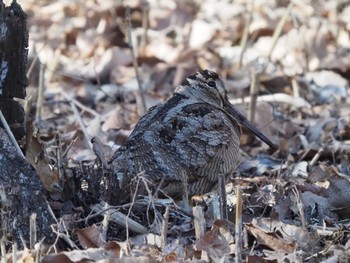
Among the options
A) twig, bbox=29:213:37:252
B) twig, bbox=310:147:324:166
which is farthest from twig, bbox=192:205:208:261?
twig, bbox=310:147:324:166

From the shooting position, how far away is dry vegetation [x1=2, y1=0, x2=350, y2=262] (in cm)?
373

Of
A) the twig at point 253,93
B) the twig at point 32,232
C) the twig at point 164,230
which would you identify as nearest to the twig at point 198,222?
the twig at point 164,230

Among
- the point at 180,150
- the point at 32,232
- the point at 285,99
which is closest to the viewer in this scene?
the point at 32,232

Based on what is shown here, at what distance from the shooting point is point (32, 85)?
26.6 ft

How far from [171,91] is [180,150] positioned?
3738mm

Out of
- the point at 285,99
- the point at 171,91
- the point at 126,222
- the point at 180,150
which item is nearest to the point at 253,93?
the point at 285,99

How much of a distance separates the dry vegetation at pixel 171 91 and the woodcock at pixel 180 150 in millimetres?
180

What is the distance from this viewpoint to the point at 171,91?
26.6ft

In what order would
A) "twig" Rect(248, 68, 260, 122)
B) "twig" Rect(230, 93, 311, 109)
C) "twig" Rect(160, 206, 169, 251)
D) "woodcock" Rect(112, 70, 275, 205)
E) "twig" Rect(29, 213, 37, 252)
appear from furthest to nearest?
1. "twig" Rect(230, 93, 311, 109)
2. "twig" Rect(248, 68, 260, 122)
3. "woodcock" Rect(112, 70, 275, 205)
4. "twig" Rect(160, 206, 169, 251)
5. "twig" Rect(29, 213, 37, 252)

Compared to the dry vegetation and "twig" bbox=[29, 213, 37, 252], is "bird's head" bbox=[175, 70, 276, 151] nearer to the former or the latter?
the dry vegetation

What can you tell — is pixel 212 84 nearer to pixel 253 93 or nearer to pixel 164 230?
pixel 253 93

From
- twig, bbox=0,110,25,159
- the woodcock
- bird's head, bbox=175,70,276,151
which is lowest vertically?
the woodcock

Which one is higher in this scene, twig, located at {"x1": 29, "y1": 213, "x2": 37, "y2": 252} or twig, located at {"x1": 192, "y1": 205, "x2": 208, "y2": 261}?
twig, located at {"x1": 29, "y1": 213, "x2": 37, "y2": 252}

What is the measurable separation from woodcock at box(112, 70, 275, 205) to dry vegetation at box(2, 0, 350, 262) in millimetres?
180
